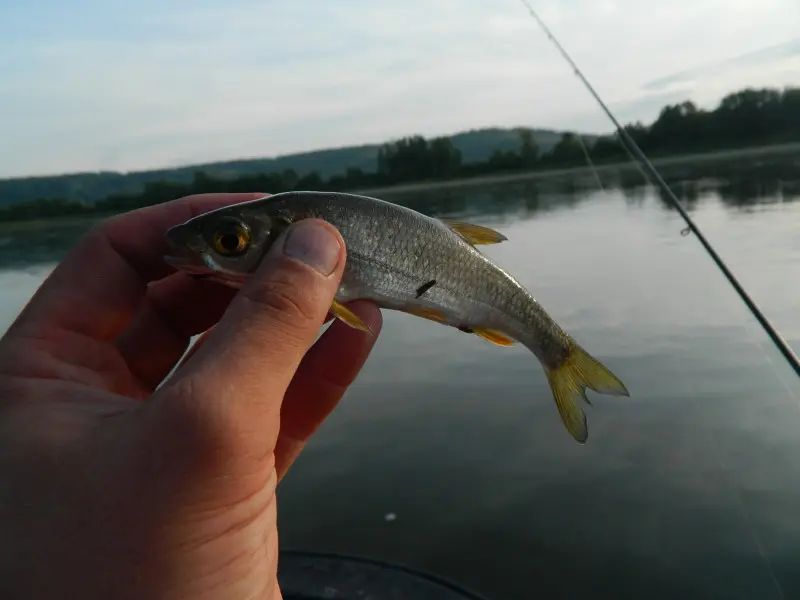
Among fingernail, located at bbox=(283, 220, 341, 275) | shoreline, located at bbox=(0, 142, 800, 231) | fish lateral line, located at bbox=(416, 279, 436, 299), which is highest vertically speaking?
fingernail, located at bbox=(283, 220, 341, 275)

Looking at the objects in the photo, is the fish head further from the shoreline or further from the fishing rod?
the shoreline

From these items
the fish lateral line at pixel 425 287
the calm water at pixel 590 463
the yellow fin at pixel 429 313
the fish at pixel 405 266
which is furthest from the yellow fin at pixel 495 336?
the calm water at pixel 590 463

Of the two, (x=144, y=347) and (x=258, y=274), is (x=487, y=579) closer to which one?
(x=144, y=347)

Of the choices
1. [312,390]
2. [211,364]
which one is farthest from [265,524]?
[312,390]

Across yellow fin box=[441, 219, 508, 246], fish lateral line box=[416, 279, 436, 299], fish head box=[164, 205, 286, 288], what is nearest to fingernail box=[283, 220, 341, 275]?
fish head box=[164, 205, 286, 288]

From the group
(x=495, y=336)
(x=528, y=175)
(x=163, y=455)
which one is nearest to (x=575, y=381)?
(x=495, y=336)

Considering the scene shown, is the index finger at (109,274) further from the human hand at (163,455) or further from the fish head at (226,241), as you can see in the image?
the fish head at (226,241)
